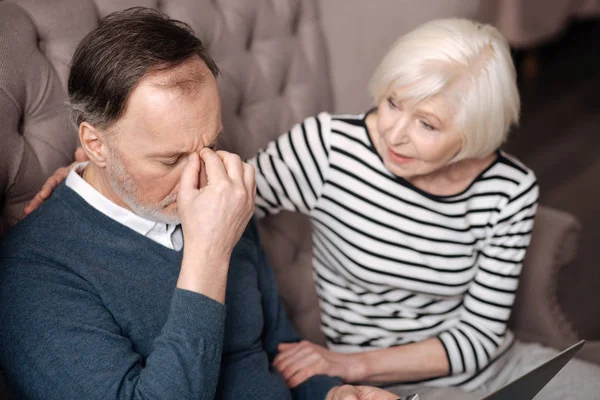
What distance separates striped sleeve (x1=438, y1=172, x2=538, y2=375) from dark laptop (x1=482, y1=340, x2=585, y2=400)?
1.39 feet

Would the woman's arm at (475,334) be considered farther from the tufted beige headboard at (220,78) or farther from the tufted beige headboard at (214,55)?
the tufted beige headboard at (214,55)

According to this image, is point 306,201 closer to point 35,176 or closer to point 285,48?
point 285,48

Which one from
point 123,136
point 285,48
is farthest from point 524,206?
point 123,136

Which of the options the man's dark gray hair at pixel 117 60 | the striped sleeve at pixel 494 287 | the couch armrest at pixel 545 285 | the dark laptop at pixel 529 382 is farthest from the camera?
the couch armrest at pixel 545 285

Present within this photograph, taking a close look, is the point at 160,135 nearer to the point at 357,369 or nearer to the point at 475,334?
the point at 357,369

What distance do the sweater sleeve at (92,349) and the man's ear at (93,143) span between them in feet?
0.74

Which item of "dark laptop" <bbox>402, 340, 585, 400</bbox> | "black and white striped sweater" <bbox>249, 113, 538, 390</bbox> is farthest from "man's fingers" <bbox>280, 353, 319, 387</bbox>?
"dark laptop" <bbox>402, 340, 585, 400</bbox>

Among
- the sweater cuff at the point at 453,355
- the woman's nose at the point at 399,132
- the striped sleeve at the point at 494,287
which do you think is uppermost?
the woman's nose at the point at 399,132

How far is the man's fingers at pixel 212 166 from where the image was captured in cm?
108

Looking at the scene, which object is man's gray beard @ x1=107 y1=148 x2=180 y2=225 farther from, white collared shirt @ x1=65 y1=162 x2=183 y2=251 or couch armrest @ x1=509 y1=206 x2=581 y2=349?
couch armrest @ x1=509 y1=206 x2=581 y2=349

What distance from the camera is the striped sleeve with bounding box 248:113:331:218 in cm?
153

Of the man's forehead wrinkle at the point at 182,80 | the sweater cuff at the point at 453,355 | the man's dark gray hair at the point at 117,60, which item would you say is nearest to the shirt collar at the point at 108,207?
the man's dark gray hair at the point at 117,60

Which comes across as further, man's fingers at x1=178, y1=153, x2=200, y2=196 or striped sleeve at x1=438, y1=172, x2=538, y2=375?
striped sleeve at x1=438, y1=172, x2=538, y2=375

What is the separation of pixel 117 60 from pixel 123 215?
0.93ft
